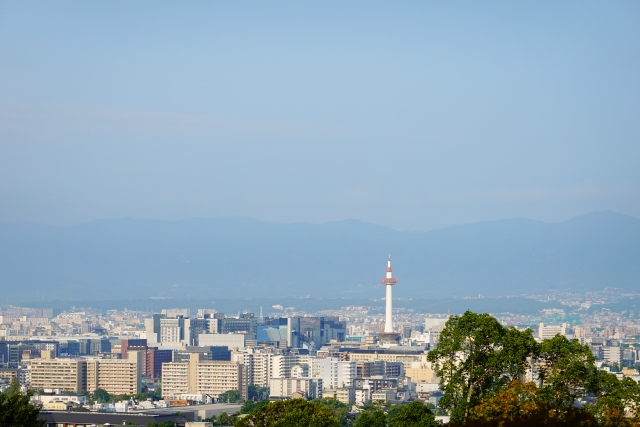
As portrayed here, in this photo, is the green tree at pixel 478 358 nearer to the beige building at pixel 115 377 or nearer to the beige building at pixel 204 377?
the beige building at pixel 204 377

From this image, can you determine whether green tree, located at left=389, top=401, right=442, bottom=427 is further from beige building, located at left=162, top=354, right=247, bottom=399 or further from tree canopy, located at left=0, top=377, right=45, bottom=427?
beige building, located at left=162, top=354, right=247, bottom=399

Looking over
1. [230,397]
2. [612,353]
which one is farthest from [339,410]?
[612,353]

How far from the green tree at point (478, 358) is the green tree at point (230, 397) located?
6102 centimetres

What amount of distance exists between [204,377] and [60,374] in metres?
9.89

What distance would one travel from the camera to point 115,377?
10056cm

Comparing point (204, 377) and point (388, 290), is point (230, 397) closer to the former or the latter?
point (204, 377)

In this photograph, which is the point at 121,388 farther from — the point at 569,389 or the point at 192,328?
the point at 569,389

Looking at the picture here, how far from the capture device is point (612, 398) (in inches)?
1037

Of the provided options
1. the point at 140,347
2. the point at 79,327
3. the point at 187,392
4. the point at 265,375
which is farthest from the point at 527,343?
the point at 79,327

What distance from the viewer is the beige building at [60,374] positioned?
99.6 m

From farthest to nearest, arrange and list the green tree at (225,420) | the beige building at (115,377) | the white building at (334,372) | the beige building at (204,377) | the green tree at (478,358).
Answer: the white building at (334,372) < the beige building at (204,377) < the beige building at (115,377) < the green tree at (225,420) < the green tree at (478,358)

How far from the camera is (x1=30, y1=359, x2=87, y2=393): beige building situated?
9956 centimetres

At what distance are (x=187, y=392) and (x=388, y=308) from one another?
39.8m

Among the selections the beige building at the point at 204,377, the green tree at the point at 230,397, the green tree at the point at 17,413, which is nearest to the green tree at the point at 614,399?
the green tree at the point at 17,413
